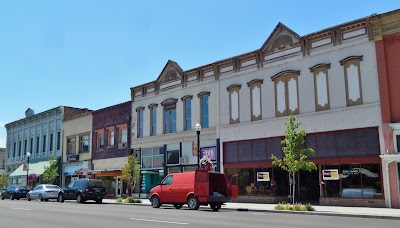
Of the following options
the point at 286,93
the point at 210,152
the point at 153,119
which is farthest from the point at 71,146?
the point at 286,93

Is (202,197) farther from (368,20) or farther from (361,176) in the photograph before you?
(368,20)

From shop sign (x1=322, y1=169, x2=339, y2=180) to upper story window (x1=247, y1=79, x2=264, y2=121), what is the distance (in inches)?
228

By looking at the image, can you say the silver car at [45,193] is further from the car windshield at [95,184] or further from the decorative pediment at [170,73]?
the decorative pediment at [170,73]

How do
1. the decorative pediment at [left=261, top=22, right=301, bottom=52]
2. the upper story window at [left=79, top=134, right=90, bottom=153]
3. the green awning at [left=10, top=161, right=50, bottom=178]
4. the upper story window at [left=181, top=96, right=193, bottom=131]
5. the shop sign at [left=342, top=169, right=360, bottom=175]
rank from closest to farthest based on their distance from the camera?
the shop sign at [left=342, top=169, right=360, bottom=175] < the decorative pediment at [left=261, top=22, right=301, bottom=52] < the upper story window at [left=181, top=96, right=193, bottom=131] < the upper story window at [left=79, top=134, right=90, bottom=153] < the green awning at [left=10, top=161, right=50, bottom=178]

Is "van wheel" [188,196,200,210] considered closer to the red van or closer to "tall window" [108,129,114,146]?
the red van

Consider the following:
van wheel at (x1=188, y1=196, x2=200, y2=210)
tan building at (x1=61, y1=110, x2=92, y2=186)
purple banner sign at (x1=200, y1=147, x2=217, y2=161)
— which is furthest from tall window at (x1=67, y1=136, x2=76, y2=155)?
van wheel at (x1=188, y1=196, x2=200, y2=210)

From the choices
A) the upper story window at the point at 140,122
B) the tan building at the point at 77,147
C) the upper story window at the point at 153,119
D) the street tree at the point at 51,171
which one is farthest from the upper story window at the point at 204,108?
the street tree at the point at 51,171

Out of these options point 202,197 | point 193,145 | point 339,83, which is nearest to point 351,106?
point 339,83

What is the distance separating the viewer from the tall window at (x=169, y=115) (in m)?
33.4

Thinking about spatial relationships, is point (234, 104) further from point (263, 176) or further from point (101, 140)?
point (101, 140)

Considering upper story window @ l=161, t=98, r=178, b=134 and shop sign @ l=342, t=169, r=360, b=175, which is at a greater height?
upper story window @ l=161, t=98, r=178, b=134

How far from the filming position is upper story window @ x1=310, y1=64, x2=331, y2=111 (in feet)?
79.5

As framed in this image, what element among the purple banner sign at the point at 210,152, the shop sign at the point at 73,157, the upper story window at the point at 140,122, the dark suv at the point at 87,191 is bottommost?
the dark suv at the point at 87,191

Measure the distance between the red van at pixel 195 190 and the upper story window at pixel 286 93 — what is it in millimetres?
6457
